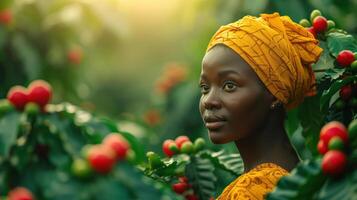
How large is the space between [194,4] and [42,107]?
233 inches

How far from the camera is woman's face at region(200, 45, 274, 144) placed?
9.93 ft

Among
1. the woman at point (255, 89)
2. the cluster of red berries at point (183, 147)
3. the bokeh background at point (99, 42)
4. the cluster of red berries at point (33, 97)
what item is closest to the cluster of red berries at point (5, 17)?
the bokeh background at point (99, 42)

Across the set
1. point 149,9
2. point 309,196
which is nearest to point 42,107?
point 309,196

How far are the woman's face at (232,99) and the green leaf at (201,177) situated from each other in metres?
0.31

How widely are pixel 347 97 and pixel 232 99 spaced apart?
580mm

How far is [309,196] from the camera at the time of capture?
7.82 feet

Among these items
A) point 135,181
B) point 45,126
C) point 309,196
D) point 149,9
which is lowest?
point 309,196

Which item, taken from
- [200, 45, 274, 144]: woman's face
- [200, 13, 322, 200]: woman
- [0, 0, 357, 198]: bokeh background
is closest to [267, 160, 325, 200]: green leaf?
[200, 13, 322, 200]: woman

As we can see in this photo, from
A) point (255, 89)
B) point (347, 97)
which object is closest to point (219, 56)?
point (255, 89)

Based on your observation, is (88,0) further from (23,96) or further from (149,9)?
(149,9)

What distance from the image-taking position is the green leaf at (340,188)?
225 cm

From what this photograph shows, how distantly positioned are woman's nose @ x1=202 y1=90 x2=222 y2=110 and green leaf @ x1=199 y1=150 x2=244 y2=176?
379 mm

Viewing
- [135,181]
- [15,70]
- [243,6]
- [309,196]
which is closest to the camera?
[135,181]

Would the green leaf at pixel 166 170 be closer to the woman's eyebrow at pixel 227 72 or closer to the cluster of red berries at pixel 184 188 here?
the cluster of red berries at pixel 184 188
